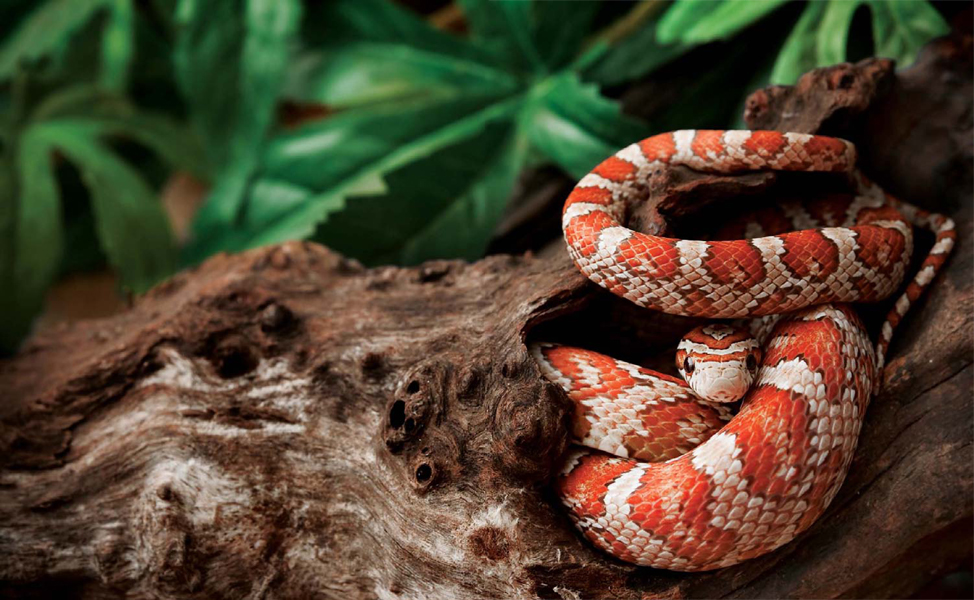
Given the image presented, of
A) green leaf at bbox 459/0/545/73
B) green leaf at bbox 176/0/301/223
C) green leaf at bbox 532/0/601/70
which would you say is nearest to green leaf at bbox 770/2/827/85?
green leaf at bbox 532/0/601/70

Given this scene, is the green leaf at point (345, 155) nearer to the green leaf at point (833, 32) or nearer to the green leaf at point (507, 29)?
the green leaf at point (507, 29)

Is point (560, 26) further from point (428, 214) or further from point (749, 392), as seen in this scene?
point (749, 392)

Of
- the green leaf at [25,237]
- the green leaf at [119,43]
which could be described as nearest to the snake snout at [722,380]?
the green leaf at [25,237]

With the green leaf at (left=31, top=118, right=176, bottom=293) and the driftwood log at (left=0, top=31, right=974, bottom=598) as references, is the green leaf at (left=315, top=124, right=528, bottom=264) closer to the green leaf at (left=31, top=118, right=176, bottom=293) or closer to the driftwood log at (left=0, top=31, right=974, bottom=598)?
the driftwood log at (left=0, top=31, right=974, bottom=598)

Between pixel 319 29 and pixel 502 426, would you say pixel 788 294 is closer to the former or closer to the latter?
pixel 502 426

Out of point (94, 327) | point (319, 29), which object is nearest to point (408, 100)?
point (319, 29)
